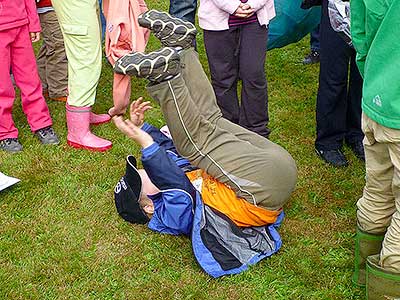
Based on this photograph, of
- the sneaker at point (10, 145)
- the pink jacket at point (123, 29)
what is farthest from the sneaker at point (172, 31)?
the sneaker at point (10, 145)

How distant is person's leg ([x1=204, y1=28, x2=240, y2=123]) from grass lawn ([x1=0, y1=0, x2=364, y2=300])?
0.55 meters

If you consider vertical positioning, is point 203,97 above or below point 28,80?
above

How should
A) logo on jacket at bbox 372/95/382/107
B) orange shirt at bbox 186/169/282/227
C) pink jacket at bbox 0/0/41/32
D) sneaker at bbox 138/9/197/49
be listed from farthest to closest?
pink jacket at bbox 0/0/41/32
sneaker at bbox 138/9/197/49
orange shirt at bbox 186/169/282/227
logo on jacket at bbox 372/95/382/107

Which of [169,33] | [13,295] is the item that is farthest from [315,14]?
[13,295]

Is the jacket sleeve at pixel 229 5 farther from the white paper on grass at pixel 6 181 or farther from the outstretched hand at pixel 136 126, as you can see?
the white paper on grass at pixel 6 181

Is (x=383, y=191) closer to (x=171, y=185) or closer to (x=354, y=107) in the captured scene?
(x=171, y=185)

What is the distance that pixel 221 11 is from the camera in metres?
4.25

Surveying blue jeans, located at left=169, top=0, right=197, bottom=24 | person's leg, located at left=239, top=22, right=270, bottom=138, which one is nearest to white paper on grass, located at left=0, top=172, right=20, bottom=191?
person's leg, located at left=239, top=22, right=270, bottom=138

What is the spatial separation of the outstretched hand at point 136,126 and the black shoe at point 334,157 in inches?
55.2

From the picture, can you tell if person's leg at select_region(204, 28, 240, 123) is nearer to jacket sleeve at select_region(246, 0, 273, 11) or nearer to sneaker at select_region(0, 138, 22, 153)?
jacket sleeve at select_region(246, 0, 273, 11)

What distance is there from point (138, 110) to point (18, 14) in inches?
50.4

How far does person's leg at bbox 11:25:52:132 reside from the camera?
175 inches

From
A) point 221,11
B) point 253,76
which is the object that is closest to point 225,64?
point 253,76

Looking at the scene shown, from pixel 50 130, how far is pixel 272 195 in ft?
6.41
